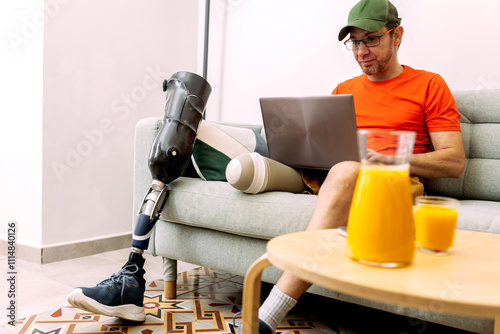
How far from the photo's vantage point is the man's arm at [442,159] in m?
1.40

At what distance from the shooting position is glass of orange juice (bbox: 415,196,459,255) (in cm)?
67

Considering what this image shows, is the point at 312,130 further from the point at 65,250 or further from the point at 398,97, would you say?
the point at 65,250

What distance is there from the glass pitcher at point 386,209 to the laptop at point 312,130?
640 millimetres

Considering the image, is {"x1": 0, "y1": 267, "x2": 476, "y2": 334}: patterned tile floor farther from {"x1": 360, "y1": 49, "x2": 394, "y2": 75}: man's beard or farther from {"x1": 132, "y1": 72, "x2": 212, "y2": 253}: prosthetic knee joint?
{"x1": 360, "y1": 49, "x2": 394, "y2": 75}: man's beard

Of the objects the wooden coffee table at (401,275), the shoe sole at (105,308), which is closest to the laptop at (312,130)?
the wooden coffee table at (401,275)

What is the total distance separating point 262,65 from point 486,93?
1.24 metres

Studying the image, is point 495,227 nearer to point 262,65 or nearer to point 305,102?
point 305,102

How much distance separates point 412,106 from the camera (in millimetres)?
1542

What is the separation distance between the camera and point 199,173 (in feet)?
5.48

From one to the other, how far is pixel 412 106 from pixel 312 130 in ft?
1.46

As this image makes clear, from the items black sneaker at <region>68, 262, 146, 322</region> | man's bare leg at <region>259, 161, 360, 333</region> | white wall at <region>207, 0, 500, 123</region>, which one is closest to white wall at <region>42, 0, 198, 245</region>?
white wall at <region>207, 0, 500, 123</region>

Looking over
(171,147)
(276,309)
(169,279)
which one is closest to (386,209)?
(276,309)

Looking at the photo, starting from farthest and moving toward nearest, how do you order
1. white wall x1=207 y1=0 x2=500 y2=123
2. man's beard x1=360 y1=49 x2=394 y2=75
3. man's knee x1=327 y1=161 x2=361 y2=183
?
white wall x1=207 y1=0 x2=500 y2=123
man's beard x1=360 y1=49 x2=394 y2=75
man's knee x1=327 y1=161 x2=361 y2=183

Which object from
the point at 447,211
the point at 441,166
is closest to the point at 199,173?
the point at 441,166
